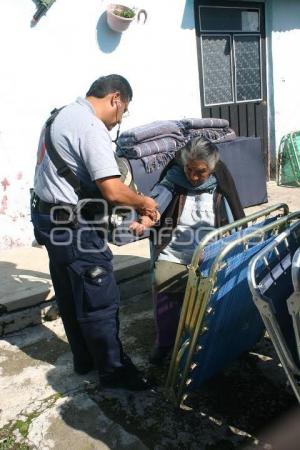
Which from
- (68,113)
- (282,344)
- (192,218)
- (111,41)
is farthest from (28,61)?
(282,344)

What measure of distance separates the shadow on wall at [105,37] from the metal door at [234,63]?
1.39 m

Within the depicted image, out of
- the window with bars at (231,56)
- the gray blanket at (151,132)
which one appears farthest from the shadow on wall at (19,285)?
the window with bars at (231,56)

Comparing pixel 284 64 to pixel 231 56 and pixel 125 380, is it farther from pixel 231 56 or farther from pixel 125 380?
pixel 125 380

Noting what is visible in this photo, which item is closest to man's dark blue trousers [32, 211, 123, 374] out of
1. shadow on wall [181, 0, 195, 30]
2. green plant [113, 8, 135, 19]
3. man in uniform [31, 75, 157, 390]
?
man in uniform [31, 75, 157, 390]

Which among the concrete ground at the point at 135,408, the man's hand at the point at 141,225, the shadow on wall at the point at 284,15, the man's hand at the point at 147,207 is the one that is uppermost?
the shadow on wall at the point at 284,15

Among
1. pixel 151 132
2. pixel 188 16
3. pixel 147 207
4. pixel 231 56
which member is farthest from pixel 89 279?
pixel 231 56

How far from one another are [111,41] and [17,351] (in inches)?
133

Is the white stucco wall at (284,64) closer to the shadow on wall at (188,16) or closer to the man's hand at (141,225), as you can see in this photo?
the shadow on wall at (188,16)

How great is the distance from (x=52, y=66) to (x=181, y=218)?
8.54ft

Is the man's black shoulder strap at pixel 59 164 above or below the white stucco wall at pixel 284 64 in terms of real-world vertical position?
below

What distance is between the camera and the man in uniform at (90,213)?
2141 mm

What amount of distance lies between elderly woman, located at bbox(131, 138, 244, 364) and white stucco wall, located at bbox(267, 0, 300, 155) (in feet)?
15.1

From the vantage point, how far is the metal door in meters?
5.79

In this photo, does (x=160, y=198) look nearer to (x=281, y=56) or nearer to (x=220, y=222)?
(x=220, y=222)
